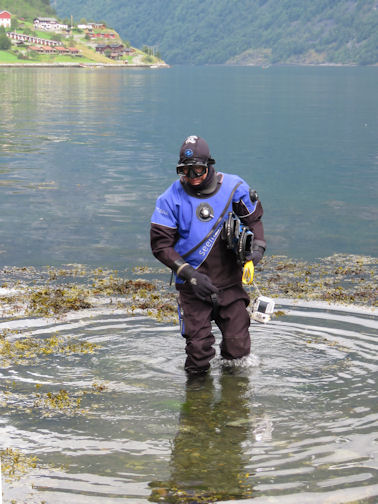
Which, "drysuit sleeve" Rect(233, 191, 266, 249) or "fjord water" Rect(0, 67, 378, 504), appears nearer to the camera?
"fjord water" Rect(0, 67, 378, 504)

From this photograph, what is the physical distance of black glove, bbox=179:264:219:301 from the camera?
313 inches

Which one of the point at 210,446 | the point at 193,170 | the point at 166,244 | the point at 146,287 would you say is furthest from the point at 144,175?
the point at 210,446

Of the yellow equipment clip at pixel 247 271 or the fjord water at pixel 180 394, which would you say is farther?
the yellow equipment clip at pixel 247 271

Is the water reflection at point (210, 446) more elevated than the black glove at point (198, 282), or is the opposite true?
the black glove at point (198, 282)

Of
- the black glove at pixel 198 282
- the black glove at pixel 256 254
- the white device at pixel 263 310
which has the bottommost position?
the white device at pixel 263 310

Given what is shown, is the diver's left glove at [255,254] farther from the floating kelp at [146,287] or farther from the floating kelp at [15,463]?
the floating kelp at [146,287]

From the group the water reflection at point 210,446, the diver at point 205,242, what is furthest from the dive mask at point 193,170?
Answer: the water reflection at point 210,446

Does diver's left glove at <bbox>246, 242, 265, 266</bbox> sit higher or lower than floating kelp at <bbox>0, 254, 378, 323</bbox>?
higher

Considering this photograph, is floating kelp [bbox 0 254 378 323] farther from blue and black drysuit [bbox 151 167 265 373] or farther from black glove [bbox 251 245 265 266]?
black glove [bbox 251 245 265 266]

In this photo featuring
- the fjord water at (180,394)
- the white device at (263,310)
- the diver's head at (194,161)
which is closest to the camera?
the fjord water at (180,394)

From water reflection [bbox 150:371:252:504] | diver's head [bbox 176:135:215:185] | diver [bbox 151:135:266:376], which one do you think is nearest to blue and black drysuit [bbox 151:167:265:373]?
diver [bbox 151:135:266:376]

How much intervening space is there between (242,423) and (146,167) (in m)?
23.8

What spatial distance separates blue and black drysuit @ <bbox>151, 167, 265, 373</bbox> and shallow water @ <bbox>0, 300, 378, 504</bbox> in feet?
1.84

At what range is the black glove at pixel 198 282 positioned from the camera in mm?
7949
